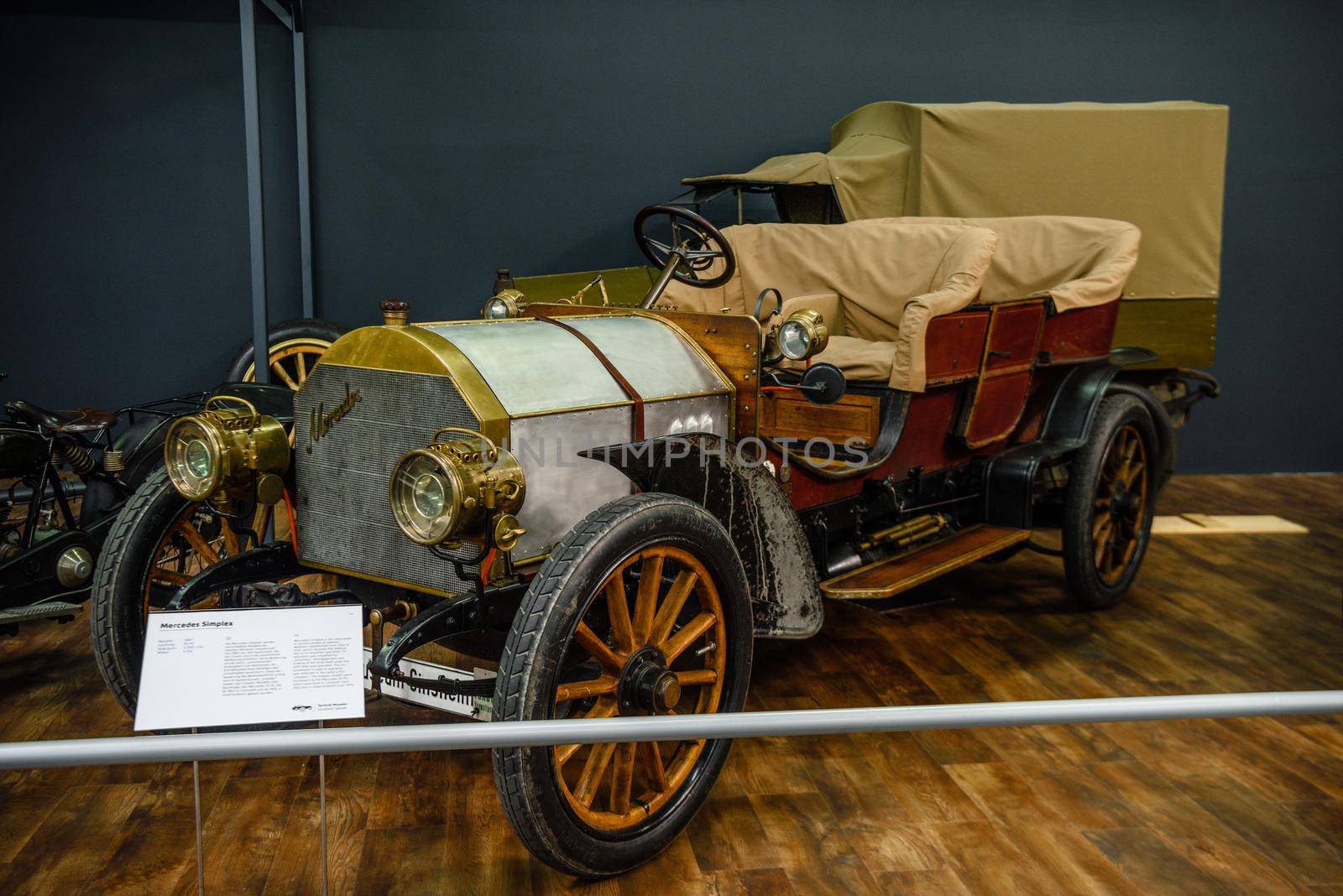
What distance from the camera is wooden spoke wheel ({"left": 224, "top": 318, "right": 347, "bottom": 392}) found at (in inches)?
207

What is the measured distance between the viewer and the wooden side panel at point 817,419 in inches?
125

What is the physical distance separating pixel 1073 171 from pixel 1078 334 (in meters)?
1.82

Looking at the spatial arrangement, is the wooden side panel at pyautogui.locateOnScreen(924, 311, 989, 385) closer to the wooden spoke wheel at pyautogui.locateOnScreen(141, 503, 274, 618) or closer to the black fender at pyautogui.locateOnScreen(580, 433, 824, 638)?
the black fender at pyautogui.locateOnScreen(580, 433, 824, 638)

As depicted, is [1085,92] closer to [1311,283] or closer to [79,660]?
[1311,283]

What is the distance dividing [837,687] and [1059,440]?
4.36ft

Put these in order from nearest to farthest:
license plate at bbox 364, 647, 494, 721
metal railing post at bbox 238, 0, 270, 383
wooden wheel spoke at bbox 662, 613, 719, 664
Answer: license plate at bbox 364, 647, 494, 721
wooden wheel spoke at bbox 662, 613, 719, 664
metal railing post at bbox 238, 0, 270, 383

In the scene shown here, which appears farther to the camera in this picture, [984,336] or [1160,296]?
[1160,296]

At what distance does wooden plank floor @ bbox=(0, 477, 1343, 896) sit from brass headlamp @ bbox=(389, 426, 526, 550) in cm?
73

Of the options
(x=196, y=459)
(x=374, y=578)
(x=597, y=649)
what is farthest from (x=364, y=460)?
(x=597, y=649)

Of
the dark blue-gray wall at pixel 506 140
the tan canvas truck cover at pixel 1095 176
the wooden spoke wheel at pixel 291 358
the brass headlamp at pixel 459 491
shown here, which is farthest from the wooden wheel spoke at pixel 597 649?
the dark blue-gray wall at pixel 506 140

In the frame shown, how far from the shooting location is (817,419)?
3.24m

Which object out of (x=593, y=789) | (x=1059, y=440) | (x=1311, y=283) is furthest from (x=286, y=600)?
(x=1311, y=283)

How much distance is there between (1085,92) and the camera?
6.37 m

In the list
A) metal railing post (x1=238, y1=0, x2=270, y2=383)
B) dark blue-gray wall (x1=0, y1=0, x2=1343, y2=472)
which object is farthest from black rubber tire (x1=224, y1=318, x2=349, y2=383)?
metal railing post (x1=238, y1=0, x2=270, y2=383)
